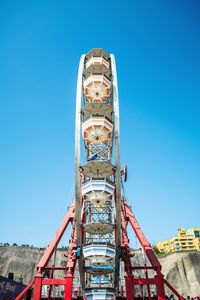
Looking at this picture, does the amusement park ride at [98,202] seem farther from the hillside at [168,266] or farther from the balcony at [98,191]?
the hillside at [168,266]

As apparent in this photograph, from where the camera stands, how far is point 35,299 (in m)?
23.7

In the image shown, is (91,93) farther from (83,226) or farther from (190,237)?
(190,237)

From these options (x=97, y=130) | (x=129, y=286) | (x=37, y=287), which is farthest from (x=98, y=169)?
(x=37, y=287)

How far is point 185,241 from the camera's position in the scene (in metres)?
93.8

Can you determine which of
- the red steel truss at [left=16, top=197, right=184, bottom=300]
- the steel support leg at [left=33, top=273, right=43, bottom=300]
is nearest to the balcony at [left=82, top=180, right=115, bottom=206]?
the red steel truss at [left=16, top=197, right=184, bottom=300]

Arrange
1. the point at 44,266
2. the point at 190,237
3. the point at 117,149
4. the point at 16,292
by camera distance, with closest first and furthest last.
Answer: the point at 117,149
the point at 44,266
the point at 16,292
the point at 190,237

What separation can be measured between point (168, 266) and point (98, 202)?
46.6 metres

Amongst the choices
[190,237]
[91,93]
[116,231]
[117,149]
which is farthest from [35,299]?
[190,237]

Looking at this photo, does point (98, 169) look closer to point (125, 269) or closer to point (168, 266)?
point (125, 269)

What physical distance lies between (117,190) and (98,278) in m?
11.9

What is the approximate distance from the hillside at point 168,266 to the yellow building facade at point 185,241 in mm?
30366

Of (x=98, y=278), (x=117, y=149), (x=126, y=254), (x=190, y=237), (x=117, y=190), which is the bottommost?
(x=98, y=278)

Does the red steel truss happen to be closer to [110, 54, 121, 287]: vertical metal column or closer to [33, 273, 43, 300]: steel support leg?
[33, 273, 43, 300]: steel support leg

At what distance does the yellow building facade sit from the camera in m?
92.2
